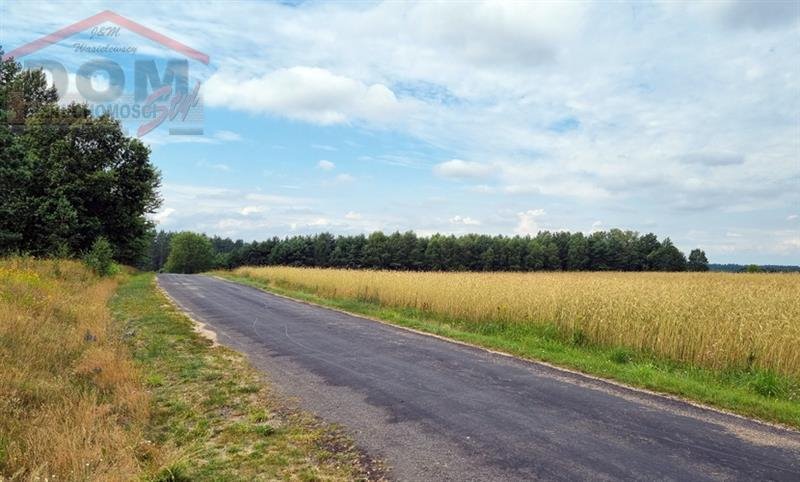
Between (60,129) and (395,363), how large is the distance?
3168 centimetres

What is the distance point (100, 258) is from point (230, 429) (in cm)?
2838

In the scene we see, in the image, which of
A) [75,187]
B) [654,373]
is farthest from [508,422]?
[75,187]

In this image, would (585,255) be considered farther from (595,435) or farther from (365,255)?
(595,435)

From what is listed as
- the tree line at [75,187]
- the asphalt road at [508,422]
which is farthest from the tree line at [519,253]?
the asphalt road at [508,422]

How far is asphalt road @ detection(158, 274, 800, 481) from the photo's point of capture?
15.0 feet

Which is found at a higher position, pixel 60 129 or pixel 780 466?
pixel 60 129

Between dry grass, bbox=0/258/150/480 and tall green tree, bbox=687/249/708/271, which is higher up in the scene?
tall green tree, bbox=687/249/708/271

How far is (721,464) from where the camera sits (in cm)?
466

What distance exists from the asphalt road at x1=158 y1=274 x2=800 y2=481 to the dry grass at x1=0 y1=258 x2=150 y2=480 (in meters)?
2.29

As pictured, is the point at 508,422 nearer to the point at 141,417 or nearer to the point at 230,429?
the point at 230,429

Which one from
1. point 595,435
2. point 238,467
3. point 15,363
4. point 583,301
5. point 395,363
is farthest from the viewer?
point 583,301

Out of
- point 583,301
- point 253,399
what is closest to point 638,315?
point 583,301

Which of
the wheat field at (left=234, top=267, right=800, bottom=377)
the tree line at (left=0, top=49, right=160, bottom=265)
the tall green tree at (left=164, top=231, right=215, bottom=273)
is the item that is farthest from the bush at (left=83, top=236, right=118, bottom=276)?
the tall green tree at (left=164, top=231, right=215, bottom=273)

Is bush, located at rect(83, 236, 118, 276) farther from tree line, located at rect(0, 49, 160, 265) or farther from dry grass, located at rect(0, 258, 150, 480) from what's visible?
dry grass, located at rect(0, 258, 150, 480)
